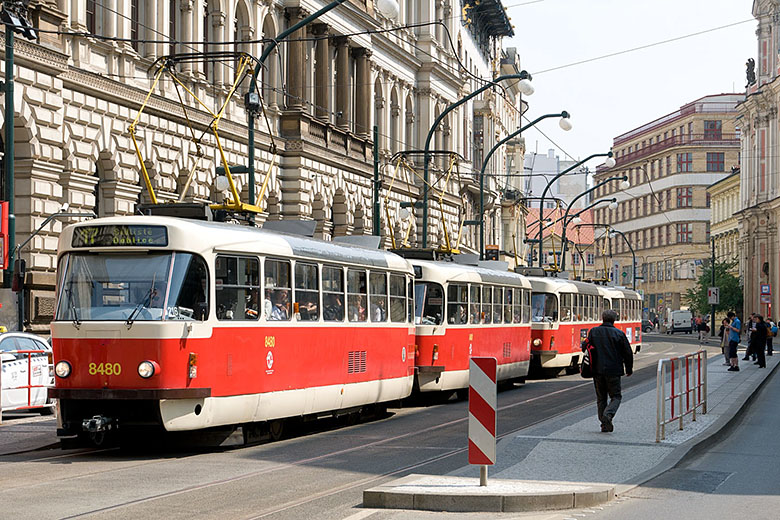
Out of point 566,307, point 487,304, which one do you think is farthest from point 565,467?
point 566,307

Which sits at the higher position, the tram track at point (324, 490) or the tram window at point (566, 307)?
the tram window at point (566, 307)

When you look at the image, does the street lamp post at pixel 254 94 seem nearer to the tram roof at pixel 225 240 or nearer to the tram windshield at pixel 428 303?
the tram windshield at pixel 428 303

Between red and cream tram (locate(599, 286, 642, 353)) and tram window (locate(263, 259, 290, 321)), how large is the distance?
31093 mm

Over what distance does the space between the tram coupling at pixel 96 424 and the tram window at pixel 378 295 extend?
7.06 metres

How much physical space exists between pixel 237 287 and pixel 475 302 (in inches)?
481

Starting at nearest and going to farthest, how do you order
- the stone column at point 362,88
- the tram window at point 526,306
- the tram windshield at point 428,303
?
the tram windshield at point 428,303, the tram window at point 526,306, the stone column at point 362,88

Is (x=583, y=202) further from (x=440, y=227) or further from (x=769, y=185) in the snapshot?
(x=440, y=227)

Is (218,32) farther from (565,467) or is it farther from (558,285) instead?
(565,467)

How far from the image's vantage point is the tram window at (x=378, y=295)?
22281 mm

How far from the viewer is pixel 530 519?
448 inches

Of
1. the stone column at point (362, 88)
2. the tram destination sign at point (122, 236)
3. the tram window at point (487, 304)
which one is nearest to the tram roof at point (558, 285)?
the tram window at point (487, 304)

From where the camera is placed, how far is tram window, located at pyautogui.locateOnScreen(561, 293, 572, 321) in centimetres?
4034

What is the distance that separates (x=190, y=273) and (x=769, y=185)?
8834cm

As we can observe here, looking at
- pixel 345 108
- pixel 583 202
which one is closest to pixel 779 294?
pixel 345 108
